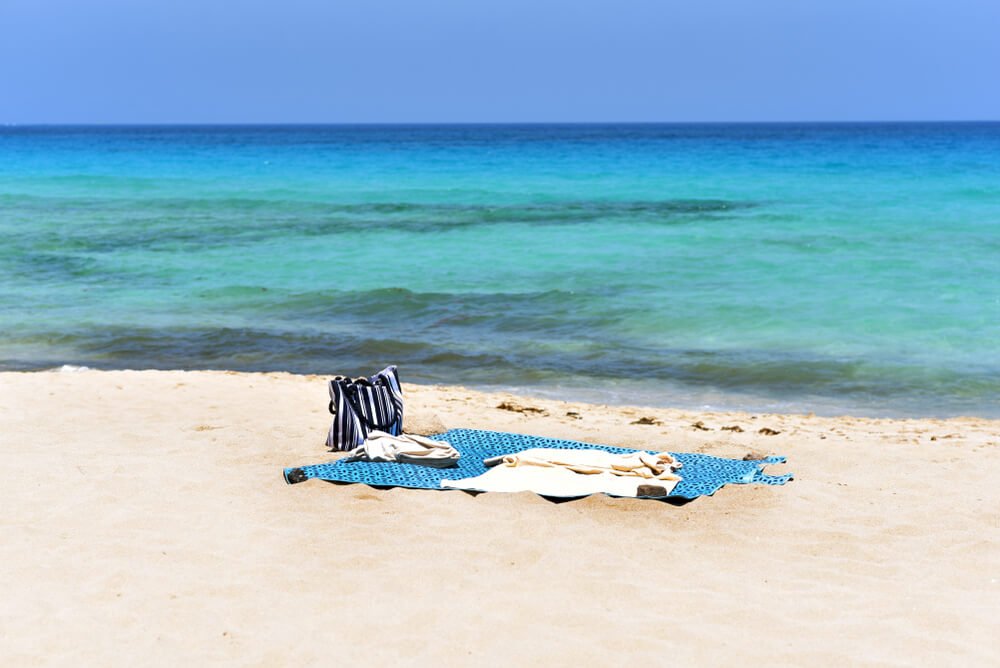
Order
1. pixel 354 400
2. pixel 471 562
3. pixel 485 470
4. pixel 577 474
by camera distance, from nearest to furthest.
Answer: pixel 471 562 < pixel 577 474 < pixel 485 470 < pixel 354 400

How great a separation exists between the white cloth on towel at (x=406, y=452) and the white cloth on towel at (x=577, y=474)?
11.8 inches

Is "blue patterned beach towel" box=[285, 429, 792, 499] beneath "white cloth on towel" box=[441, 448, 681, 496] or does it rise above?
beneath

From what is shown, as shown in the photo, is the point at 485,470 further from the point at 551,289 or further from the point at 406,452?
the point at 551,289

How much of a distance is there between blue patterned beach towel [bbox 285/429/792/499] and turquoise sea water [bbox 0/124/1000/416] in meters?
2.94

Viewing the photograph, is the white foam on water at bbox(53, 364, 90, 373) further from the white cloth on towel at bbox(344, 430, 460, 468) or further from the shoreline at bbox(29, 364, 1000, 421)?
the white cloth on towel at bbox(344, 430, 460, 468)

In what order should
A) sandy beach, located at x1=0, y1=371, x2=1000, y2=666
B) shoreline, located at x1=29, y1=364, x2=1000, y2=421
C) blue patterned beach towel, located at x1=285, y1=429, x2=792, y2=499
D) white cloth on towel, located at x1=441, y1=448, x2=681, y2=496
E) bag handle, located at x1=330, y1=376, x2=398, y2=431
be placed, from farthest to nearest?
shoreline, located at x1=29, y1=364, x2=1000, y2=421, bag handle, located at x1=330, y1=376, x2=398, y2=431, blue patterned beach towel, located at x1=285, y1=429, x2=792, y2=499, white cloth on towel, located at x1=441, y1=448, x2=681, y2=496, sandy beach, located at x1=0, y1=371, x2=1000, y2=666

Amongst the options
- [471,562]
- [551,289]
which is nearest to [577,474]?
[471,562]

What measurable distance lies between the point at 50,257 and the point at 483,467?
51.6ft

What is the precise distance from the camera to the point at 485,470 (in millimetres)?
6906

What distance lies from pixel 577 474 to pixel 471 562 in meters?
1.44

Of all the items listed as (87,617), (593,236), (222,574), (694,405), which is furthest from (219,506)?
(593,236)

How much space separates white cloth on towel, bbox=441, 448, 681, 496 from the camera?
6414mm

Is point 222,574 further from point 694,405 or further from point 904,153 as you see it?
point 904,153

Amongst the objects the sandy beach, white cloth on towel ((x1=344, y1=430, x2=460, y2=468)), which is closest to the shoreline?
the sandy beach
